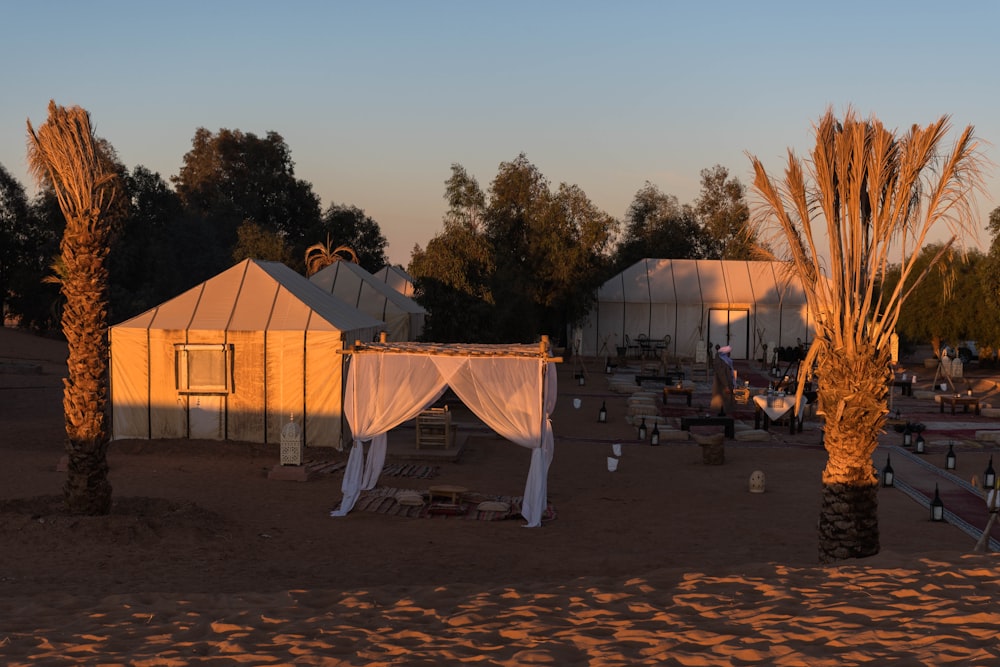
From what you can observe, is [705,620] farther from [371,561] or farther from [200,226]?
[200,226]

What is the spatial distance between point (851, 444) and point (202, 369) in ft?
46.4

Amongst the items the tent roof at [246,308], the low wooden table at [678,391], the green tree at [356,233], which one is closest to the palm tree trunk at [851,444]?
the tent roof at [246,308]

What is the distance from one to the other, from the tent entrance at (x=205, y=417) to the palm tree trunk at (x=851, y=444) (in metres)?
13.5

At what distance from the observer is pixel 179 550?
11.1 metres

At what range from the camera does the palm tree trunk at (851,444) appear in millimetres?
9914

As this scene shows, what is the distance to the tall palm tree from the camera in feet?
40.2

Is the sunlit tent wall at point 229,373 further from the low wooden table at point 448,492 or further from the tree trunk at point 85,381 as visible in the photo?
the tree trunk at point 85,381

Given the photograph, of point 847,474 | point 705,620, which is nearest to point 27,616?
point 705,620

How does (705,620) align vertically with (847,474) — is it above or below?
below

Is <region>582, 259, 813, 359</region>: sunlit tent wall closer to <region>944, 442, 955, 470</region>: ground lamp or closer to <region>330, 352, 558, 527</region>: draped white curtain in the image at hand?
<region>944, 442, 955, 470</region>: ground lamp

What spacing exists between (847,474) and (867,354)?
135cm

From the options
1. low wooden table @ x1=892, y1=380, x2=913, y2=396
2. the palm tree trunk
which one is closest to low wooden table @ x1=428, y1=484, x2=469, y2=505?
the palm tree trunk

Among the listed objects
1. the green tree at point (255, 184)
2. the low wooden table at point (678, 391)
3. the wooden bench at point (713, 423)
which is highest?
the green tree at point (255, 184)

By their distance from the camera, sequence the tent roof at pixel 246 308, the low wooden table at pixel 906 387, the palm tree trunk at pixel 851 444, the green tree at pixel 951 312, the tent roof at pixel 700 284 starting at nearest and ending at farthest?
the palm tree trunk at pixel 851 444, the tent roof at pixel 246 308, the low wooden table at pixel 906 387, the green tree at pixel 951 312, the tent roof at pixel 700 284
